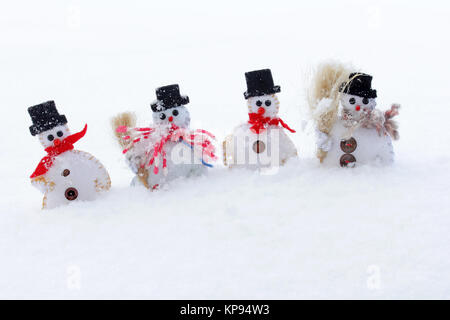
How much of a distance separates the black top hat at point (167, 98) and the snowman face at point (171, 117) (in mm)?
23

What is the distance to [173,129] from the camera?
2.47m

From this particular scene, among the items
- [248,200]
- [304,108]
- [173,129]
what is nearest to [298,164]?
[304,108]

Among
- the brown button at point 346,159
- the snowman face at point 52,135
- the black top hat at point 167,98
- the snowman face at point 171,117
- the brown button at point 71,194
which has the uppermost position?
the black top hat at point 167,98

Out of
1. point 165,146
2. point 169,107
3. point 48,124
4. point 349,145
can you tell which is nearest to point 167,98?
point 169,107

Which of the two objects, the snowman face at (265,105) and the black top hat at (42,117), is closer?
the black top hat at (42,117)

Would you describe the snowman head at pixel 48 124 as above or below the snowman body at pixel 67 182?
above

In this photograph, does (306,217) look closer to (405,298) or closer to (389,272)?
(389,272)

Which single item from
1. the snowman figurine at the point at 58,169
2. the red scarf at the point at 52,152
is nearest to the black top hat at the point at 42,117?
the snowman figurine at the point at 58,169

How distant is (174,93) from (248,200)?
76 centimetres

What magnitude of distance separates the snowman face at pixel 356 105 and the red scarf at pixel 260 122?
0.36m

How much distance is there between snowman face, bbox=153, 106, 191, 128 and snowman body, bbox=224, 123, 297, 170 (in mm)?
314

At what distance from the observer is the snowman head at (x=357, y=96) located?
240cm

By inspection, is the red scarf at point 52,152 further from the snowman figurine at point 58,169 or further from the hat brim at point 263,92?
the hat brim at point 263,92
